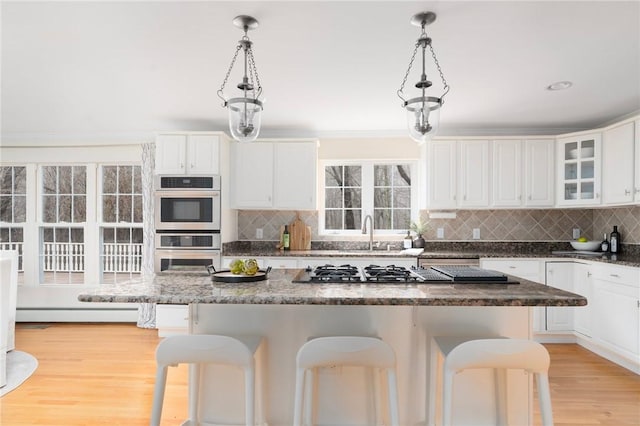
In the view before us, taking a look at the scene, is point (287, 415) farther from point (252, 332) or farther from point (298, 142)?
point (298, 142)

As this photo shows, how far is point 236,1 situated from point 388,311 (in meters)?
1.80

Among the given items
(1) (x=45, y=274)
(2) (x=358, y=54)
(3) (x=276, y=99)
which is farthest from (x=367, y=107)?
(1) (x=45, y=274)

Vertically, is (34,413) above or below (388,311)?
below

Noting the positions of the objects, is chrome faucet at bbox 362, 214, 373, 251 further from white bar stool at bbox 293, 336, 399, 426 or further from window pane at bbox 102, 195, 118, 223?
window pane at bbox 102, 195, 118, 223

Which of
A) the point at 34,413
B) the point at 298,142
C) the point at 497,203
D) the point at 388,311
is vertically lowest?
the point at 34,413

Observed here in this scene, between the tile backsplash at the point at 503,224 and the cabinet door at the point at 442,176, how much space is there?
14.2 inches

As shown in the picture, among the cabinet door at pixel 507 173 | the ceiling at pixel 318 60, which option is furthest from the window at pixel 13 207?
the cabinet door at pixel 507 173

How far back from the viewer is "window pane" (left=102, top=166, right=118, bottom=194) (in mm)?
4852

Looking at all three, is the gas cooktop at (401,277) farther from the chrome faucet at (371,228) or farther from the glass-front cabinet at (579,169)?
the glass-front cabinet at (579,169)

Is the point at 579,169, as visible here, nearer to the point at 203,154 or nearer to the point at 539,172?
the point at 539,172

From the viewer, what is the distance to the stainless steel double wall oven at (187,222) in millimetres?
4055

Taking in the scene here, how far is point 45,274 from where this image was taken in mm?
4863

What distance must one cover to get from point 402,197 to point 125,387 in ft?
11.4

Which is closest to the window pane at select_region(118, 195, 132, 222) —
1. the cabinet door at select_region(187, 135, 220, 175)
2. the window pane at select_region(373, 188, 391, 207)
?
the cabinet door at select_region(187, 135, 220, 175)
